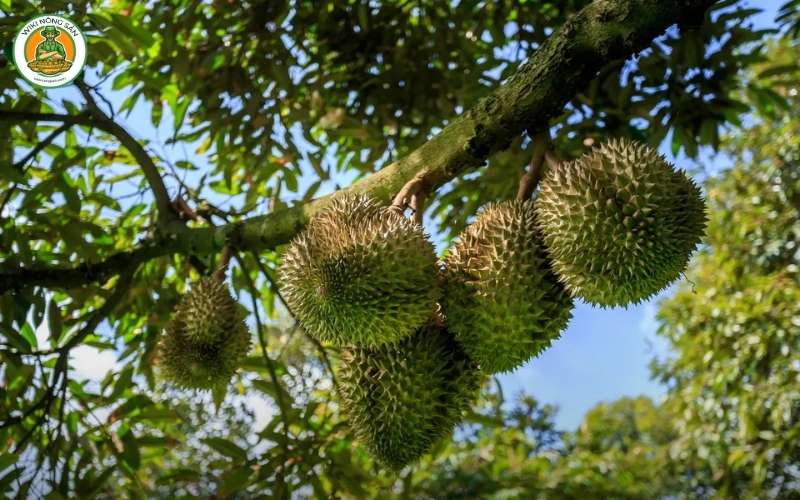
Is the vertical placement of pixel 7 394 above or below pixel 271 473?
above

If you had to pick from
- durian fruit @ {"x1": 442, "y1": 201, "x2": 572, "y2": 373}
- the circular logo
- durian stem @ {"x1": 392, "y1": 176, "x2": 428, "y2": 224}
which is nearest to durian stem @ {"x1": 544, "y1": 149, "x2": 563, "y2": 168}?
durian fruit @ {"x1": 442, "y1": 201, "x2": 572, "y2": 373}

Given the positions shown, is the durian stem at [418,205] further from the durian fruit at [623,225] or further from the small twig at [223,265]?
the small twig at [223,265]

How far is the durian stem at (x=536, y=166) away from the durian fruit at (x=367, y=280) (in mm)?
301

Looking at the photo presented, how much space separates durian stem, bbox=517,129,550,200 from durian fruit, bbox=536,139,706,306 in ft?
0.45

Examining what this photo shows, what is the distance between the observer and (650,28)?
128 centimetres

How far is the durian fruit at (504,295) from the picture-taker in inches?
55.8

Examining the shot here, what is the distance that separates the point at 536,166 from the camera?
1.56 meters

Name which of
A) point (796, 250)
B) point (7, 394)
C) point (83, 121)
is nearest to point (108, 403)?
point (7, 394)

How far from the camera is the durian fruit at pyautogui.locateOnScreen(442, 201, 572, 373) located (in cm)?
142

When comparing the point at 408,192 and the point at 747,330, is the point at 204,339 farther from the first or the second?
the point at 747,330

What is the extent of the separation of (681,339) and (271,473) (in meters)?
5.80

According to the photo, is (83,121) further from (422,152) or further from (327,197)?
(422,152)

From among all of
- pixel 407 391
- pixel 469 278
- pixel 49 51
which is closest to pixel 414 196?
pixel 469 278

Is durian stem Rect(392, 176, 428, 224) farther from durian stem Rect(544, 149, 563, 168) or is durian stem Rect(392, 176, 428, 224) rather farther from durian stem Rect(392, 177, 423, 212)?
durian stem Rect(544, 149, 563, 168)
